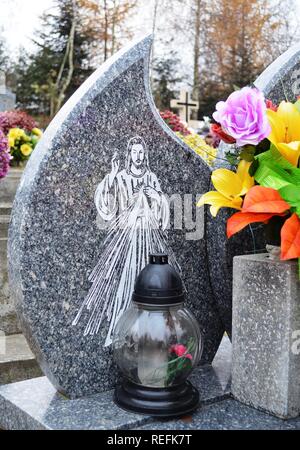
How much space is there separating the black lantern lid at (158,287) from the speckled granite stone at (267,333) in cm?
27

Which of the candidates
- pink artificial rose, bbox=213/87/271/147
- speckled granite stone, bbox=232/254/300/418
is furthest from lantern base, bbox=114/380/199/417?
pink artificial rose, bbox=213/87/271/147

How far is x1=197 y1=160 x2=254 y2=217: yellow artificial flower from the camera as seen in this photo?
2072 mm

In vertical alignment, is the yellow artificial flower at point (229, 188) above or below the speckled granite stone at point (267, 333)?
above

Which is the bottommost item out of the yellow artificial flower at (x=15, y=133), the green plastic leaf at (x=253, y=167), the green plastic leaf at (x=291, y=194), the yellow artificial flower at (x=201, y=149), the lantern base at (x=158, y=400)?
the lantern base at (x=158, y=400)

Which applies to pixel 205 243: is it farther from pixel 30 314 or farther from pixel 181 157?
pixel 30 314

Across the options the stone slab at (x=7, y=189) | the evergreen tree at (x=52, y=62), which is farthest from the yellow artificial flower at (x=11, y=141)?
the evergreen tree at (x=52, y=62)

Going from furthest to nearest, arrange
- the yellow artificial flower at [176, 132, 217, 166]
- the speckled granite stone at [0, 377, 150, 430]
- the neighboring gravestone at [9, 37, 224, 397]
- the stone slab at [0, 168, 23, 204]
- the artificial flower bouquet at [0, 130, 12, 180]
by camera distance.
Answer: the stone slab at [0, 168, 23, 204] → the yellow artificial flower at [176, 132, 217, 166] → the artificial flower bouquet at [0, 130, 12, 180] → the neighboring gravestone at [9, 37, 224, 397] → the speckled granite stone at [0, 377, 150, 430]

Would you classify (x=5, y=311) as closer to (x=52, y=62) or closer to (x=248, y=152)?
(x=248, y=152)

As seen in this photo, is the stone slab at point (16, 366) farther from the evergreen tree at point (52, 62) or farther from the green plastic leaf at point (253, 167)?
the evergreen tree at point (52, 62)

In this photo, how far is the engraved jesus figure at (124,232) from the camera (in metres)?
2.14

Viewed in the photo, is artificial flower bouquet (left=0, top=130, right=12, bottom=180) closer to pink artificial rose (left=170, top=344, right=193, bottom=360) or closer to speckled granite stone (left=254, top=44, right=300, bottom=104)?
speckled granite stone (left=254, top=44, right=300, bottom=104)

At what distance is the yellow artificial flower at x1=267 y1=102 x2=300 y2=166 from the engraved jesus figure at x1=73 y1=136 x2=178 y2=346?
525mm

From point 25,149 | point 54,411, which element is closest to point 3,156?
point 25,149
